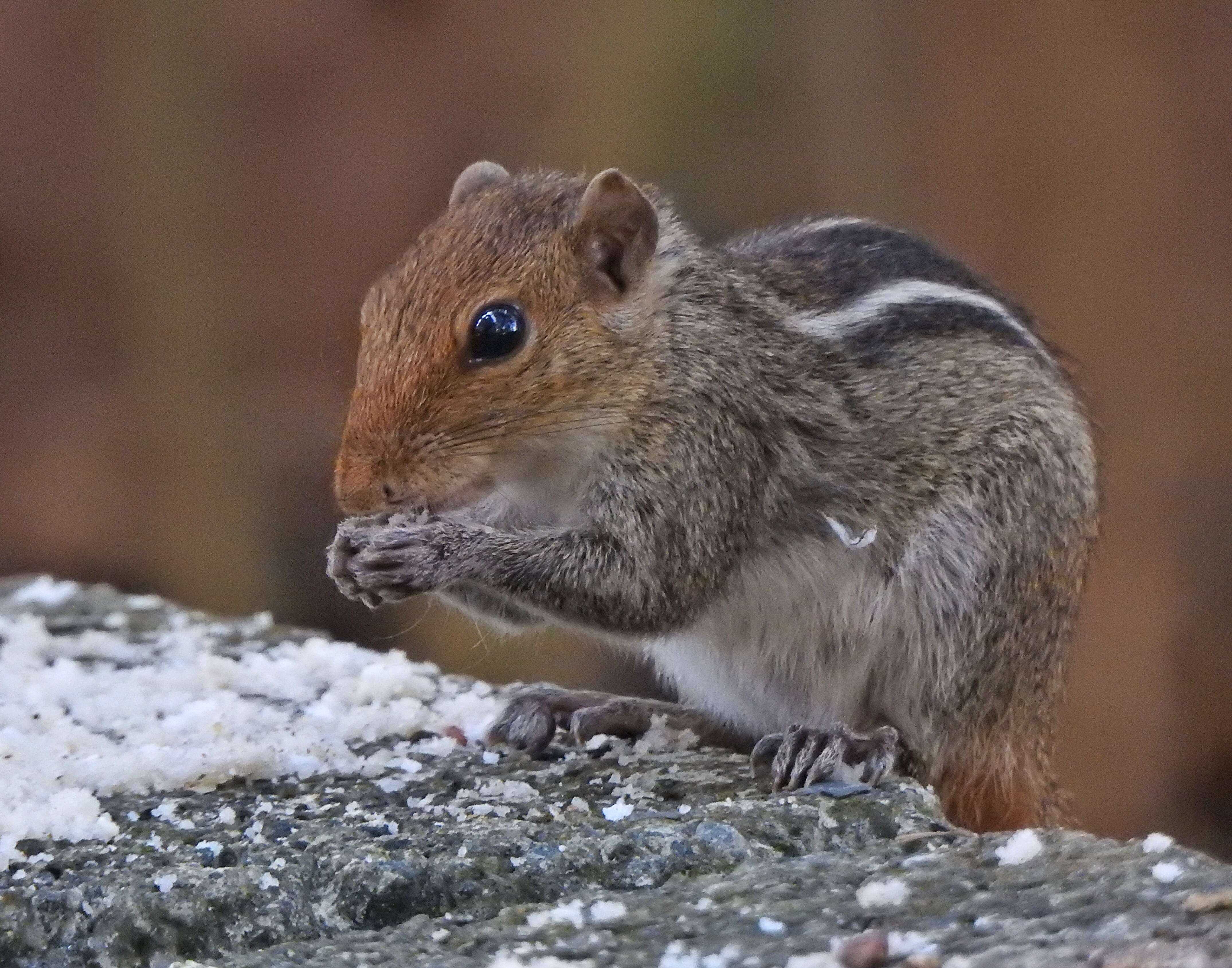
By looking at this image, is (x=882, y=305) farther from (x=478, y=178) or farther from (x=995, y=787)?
(x=995, y=787)

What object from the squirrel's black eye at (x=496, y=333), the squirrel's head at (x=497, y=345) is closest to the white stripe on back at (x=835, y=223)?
the squirrel's head at (x=497, y=345)

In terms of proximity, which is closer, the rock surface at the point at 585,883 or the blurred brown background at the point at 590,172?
the rock surface at the point at 585,883

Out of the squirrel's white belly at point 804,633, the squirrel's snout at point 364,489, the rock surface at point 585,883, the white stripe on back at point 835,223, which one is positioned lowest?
the rock surface at point 585,883

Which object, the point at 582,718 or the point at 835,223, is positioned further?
the point at 835,223

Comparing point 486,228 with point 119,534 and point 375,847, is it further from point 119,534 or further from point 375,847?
point 119,534

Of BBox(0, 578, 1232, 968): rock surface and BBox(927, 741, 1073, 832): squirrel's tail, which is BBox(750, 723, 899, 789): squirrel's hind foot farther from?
BBox(927, 741, 1073, 832): squirrel's tail

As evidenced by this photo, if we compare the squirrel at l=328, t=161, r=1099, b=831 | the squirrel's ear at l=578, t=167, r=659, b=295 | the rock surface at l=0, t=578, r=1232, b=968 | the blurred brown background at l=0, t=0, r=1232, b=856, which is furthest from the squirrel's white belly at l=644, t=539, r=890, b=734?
the blurred brown background at l=0, t=0, r=1232, b=856

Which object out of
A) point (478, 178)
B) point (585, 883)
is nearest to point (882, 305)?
point (478, 178)

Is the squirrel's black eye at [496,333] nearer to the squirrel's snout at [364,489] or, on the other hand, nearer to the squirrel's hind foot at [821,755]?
the squirrel's snout at [364,489]
